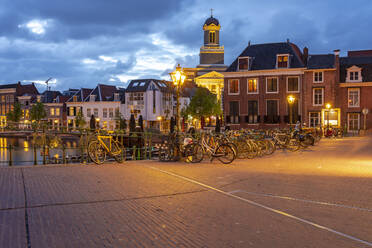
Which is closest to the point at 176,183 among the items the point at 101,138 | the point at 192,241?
the point at 192,241

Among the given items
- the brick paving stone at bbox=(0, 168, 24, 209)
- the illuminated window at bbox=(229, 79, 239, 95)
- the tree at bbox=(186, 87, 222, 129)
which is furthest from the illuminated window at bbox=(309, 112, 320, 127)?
the brick paving stone at bbox=(0, 168, 24, 209)

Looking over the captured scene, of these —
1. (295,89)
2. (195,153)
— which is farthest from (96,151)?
(295,89)

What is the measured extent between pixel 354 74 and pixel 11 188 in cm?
4188

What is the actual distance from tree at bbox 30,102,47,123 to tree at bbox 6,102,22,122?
536 cm

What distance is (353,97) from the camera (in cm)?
4128

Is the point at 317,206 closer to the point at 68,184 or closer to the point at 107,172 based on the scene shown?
the point at 68,184

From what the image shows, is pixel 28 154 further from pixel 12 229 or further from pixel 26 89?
pixel 26 89

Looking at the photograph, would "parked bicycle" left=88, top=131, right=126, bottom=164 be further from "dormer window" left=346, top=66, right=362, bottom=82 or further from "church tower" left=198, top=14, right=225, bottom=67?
"church tower" left=198, top=14, right=225, bottom=67

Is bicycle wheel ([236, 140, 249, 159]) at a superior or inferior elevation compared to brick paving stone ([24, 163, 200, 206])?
superior

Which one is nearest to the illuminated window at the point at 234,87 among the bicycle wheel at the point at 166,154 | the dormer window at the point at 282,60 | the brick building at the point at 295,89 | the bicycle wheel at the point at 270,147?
the brick building at the point at 295,89

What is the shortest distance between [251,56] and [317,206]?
3950cm

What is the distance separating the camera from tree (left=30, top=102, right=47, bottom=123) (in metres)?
67.6

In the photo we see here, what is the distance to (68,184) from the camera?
27.0 feet

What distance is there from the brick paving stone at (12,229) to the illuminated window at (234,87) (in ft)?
131
